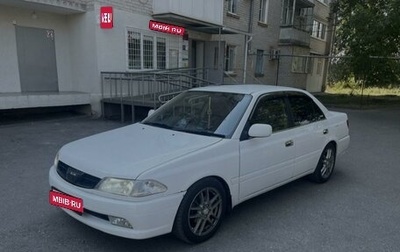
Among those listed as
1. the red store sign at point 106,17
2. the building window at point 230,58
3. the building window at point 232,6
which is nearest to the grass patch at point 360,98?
the building window at point 230,58

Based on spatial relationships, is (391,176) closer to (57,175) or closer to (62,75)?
(57,175)

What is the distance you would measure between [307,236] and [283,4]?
737 inches

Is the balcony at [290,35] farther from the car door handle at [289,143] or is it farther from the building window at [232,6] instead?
the car door handle at [289,143]

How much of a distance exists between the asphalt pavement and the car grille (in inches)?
24.1

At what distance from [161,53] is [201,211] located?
9447 millimetres

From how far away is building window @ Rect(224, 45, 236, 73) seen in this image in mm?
15703

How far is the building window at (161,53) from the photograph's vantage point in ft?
37.9

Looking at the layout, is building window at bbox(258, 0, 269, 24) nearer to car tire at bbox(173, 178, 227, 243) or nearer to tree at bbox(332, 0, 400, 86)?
tree at bbox(332, 0, 400, 86)

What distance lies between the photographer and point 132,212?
256 centimetres

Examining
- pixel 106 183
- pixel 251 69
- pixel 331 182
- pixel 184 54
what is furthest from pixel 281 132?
pixel 251 69

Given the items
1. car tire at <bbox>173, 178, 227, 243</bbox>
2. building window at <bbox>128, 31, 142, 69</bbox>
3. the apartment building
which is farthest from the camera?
building window at <bbox>128, 31, 142, 69</bbox>

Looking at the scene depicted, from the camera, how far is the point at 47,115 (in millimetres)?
9867

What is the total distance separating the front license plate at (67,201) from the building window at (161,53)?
357 inches

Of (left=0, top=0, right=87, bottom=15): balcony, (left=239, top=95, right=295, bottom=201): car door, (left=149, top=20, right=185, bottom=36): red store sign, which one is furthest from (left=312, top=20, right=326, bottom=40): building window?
(left=239, top=95, right=295, bottom=201): car door
